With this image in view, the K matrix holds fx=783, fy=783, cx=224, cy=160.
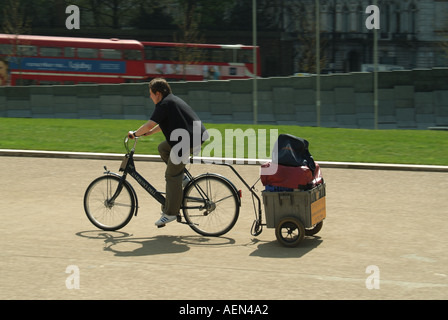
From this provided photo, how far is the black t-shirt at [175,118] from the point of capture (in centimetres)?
790

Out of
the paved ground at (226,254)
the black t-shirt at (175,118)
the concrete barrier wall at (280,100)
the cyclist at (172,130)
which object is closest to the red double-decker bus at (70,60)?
the concrete barrier wall at (280,100)

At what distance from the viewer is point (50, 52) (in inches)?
1657

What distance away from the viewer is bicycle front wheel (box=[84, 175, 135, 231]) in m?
8.37

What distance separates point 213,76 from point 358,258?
39.0 m

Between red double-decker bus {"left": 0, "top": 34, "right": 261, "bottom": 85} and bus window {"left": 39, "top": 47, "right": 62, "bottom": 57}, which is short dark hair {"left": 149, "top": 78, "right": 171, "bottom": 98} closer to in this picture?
red double-decker bus {"left": 0, "top": 34, "right": 261, "bottom": 85}

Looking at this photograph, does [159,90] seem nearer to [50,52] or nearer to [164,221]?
[164,221]

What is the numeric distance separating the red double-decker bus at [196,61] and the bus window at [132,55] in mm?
584

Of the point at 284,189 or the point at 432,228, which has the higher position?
the point at 284,189

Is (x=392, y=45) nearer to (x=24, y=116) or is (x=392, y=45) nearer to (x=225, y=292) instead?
(x=24, y=116)

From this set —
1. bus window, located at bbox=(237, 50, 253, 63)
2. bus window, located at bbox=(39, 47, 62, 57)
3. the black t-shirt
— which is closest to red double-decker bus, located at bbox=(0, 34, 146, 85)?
bus window, located at bbox=(39, 47, 62, 57)

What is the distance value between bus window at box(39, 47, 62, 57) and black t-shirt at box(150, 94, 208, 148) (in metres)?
35.5

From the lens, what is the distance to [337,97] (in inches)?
976

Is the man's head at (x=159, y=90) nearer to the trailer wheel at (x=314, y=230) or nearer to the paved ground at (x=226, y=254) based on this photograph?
the paved ground at (x=226, y=254)

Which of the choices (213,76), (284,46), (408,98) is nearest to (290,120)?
(408,98)
